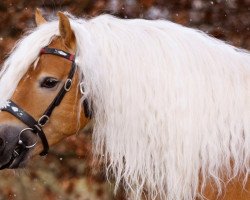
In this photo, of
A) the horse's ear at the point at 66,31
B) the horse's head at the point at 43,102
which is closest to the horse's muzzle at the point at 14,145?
the horse's head at the point at 43,102

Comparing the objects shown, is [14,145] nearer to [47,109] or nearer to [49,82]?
[47,109]

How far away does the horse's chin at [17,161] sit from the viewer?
305cm

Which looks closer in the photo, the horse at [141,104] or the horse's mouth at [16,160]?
the horse at [141,104]

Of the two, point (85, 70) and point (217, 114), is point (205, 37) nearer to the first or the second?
point (217, 114)

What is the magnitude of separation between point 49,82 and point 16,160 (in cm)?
44

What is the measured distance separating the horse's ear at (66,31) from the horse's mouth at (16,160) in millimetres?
587

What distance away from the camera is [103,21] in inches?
124

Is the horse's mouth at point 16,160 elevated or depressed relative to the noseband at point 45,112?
depressed

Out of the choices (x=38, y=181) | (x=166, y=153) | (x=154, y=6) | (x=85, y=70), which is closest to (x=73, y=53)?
(x=85, y=70)

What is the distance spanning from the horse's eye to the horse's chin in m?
0.36

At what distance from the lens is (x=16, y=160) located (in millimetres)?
3068

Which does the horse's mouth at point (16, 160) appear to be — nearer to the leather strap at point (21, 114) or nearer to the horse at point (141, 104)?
the horse at point (141, 104)

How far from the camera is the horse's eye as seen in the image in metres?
2.99

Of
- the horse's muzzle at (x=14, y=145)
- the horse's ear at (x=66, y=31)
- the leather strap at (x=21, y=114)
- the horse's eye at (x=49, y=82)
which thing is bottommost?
the horse's muzzle at (x=14, y=145)
